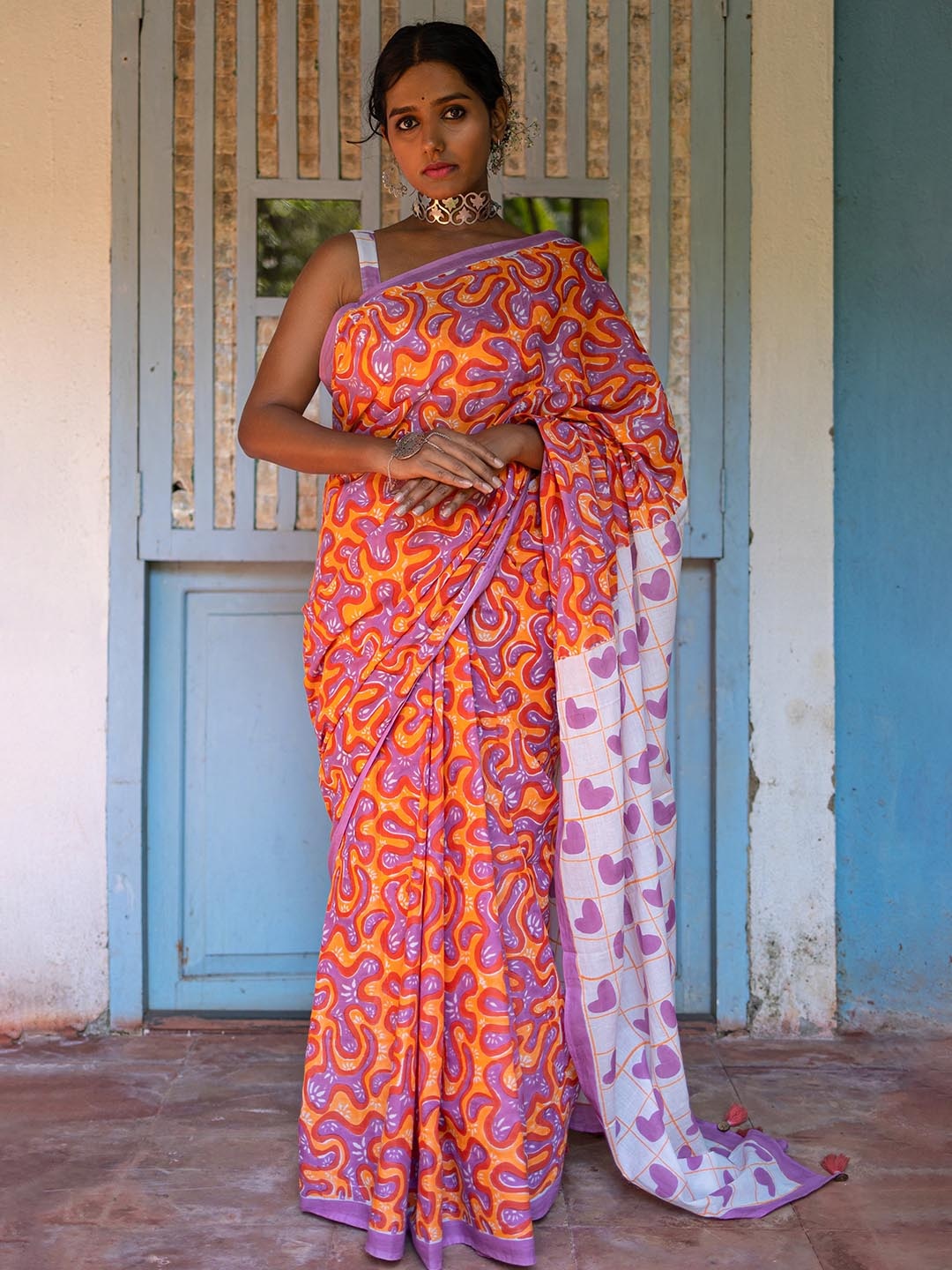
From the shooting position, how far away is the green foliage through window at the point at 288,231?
127 inches

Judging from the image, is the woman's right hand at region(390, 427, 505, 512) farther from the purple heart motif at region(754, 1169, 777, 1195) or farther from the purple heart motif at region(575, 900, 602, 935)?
the purple heart motif at region(754, 1169, 777, 1195)

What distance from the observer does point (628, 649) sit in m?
2.42

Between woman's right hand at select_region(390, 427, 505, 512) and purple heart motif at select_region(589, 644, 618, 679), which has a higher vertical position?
woman's right hand at select_region(390, 427, 505, 512)

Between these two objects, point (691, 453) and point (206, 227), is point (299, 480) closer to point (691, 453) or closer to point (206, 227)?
point (206, 227)

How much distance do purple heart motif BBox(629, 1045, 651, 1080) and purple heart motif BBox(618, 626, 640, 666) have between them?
0.72 metres

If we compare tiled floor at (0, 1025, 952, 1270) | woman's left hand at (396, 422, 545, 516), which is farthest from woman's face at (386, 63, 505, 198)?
tiled floor at (0, 1025, 952, 1270)

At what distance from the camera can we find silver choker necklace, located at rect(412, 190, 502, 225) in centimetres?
247

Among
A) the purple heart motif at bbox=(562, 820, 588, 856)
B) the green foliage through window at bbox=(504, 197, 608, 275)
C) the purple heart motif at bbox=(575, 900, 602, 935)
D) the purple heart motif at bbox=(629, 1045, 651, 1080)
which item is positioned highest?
the green foliage through window at bbox=(504, 197, 608, 275)

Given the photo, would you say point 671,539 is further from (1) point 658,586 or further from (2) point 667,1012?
(2) point 667,1012

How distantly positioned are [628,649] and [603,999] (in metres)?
0.63

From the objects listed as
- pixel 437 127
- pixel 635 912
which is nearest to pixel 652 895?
pixel 635 912

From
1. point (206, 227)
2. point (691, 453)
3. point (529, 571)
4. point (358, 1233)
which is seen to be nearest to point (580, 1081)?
point (358, 1233)

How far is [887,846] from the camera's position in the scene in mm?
3332

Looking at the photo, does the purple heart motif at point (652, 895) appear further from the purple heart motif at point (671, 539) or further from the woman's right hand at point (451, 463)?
the woman's right hand at point (451, 463)
